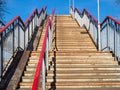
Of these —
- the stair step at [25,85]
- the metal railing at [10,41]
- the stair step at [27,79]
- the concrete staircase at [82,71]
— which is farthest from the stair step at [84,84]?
the metal railing at [10,41]

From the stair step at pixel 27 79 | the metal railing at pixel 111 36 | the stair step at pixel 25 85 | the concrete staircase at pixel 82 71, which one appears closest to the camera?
the stair step at pixel 25 85

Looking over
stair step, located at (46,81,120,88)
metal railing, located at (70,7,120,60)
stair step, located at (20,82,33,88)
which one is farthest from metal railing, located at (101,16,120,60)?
stair step, located at (20,82,33,88)

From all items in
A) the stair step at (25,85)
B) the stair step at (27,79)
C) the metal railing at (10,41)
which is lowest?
the stair step at (25,85)

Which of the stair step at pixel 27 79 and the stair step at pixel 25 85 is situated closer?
the stair step at pixel 25 85

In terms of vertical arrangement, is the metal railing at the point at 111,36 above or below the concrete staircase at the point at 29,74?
above

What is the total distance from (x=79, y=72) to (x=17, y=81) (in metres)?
2.08

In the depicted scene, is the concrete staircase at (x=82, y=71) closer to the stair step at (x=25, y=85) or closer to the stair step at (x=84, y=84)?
the stair step at (x=84, y=84)

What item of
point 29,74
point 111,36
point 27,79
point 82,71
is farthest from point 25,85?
point 111,36

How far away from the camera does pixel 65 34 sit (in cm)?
2086

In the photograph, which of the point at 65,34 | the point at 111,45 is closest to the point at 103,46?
the point at 111,45

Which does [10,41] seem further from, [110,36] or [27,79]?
[110,36]

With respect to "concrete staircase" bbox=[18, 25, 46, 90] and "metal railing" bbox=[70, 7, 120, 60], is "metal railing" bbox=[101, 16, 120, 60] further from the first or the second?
"concrete staircase" bbox=[18, 25, 46, 90]

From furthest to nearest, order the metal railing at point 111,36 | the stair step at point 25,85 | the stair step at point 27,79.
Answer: the metal railing at point 111,36
the stair step at point 27,79
the stair step at point 25,85

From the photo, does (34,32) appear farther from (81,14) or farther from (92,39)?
(81,14)
